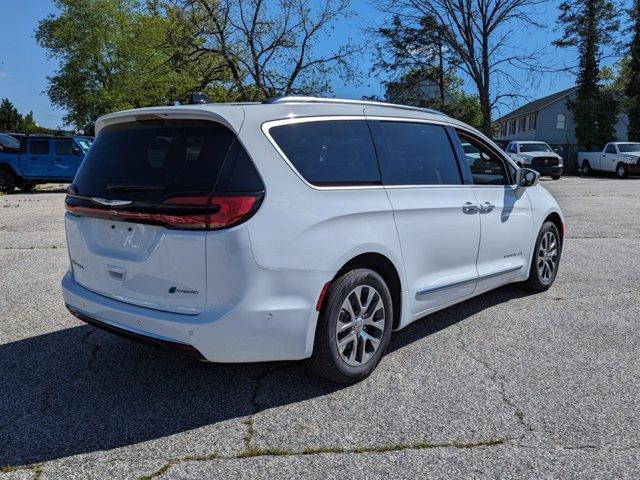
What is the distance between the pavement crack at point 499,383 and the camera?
10.3 feet

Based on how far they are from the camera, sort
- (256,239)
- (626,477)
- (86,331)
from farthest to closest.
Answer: (86,331) < (256,239) < (626,477)

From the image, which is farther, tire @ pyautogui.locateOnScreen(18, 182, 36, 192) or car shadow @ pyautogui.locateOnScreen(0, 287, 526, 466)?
tire @ pyautogui.locateOnScreen(18, 182, 36, 192)

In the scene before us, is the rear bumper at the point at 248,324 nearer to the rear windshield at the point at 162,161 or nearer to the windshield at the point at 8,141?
the rear windshield at the point at 162,161

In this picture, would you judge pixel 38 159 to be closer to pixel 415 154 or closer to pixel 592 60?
pixel 415 154

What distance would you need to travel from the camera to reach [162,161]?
3.25 m

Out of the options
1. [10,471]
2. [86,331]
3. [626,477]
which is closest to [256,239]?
[10,471]

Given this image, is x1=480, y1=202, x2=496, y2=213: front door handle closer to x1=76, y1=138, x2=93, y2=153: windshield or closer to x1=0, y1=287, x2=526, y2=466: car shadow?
x1=0, y1=287, x2=526, y2=466: car shadow

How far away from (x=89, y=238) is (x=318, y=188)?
1469 mm

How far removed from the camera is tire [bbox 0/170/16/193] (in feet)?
64.2

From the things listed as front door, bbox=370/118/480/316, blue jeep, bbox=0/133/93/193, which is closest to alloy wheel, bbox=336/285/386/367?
front door, bbox=370/118/480/316

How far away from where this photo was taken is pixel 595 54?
125 ft

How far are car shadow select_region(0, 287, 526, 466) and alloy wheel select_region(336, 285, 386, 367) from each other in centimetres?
26

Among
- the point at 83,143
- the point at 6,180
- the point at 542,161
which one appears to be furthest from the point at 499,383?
the point at 542,161

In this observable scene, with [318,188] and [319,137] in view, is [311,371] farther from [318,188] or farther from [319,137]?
[319,137]
